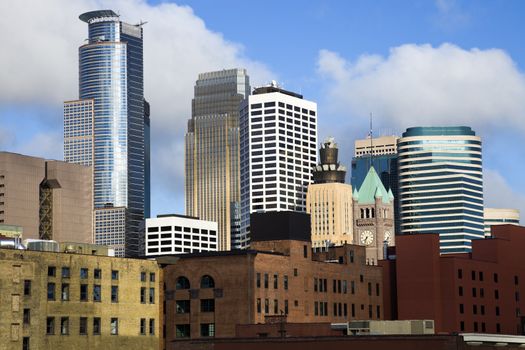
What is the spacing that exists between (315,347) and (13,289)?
153 feet

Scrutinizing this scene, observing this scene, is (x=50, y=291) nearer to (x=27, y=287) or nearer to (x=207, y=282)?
(x=27, y=287)

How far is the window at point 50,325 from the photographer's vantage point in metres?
156

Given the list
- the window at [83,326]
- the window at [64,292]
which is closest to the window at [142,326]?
the window at [83,326]

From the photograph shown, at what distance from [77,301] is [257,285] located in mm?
27463

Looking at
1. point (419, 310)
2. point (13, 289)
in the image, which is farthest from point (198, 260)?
point (419, 310)

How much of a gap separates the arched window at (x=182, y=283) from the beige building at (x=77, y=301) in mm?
3543

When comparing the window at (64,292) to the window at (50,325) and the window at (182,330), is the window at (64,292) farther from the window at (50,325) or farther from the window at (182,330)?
the window at (182,330)

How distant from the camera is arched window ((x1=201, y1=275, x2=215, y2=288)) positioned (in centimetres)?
17062

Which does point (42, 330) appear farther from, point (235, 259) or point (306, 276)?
point (306, 276)

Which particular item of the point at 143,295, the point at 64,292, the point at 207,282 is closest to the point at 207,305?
the point at 207,282

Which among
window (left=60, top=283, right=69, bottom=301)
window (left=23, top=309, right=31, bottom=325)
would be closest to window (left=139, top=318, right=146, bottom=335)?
window (left=60, top=283, right=69, bottom=301)

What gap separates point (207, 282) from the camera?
171m

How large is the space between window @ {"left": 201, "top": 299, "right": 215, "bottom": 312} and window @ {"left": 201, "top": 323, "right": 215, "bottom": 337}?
7.58 ft

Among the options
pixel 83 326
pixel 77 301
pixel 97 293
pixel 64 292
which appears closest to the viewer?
pixel 64 292
